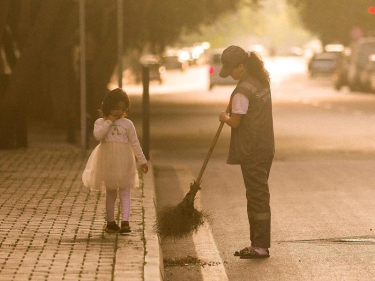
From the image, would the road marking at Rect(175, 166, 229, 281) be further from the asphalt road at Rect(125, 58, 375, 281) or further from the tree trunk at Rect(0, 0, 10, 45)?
the tree trunk at Rect(0, 0, 10, 45)

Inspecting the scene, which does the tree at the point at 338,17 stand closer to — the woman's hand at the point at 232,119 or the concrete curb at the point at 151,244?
the concrete curb at the point at 151,244

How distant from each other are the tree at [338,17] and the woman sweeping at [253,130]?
146 ft

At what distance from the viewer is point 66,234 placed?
936 centimetres

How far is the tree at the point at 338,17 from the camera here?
61.7 metres

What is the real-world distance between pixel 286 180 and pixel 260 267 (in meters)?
6.27

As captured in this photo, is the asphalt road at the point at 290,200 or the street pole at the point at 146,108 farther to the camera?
the street pole at the point at 146,108

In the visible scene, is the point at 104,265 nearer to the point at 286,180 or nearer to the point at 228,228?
the point at 228,228

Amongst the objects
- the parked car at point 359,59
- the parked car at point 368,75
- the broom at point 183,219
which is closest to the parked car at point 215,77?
the parked car at point 359,59

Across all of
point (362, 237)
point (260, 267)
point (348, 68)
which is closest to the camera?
point (260, 267)

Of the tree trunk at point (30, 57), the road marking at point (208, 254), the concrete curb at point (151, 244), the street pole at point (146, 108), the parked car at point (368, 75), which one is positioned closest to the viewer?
the concrete curb at point (151, 244)

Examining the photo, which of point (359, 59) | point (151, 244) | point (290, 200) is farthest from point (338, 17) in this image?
point (151, 244)

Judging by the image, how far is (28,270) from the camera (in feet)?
25.3

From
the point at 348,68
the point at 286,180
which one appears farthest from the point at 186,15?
the point at 286,180

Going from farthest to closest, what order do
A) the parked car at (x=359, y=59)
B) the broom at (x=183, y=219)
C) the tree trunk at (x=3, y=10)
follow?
the parked car at (x=359, y=59) → the tree trunk at (x=3, y=10) → the broom at (x=183, y=219)
